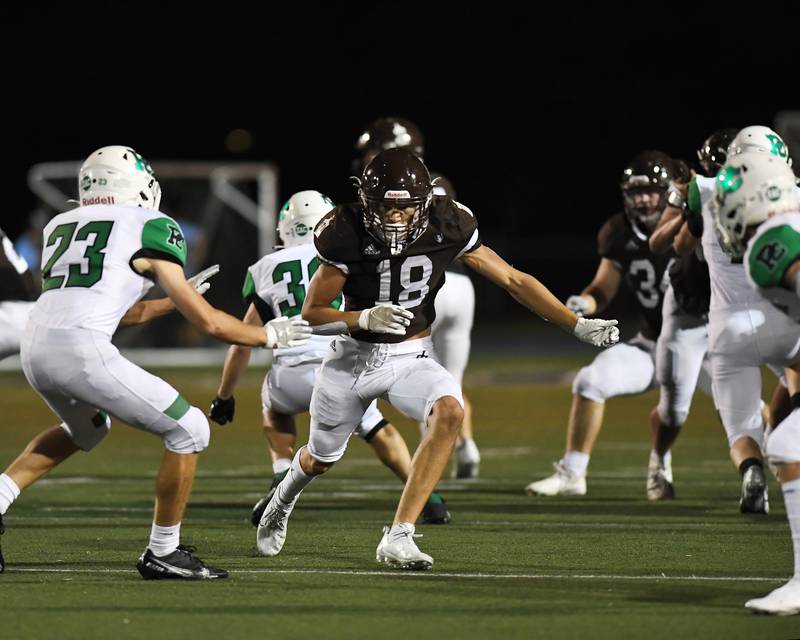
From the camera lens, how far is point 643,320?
845 cm

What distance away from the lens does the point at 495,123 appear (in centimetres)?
3338

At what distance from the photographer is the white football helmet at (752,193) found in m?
5.02

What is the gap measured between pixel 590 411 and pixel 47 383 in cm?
Result: 363

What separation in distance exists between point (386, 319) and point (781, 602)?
5.84 ft

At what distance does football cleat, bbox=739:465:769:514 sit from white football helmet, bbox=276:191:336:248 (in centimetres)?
239

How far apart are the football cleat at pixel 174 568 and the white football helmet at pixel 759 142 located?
3.01m

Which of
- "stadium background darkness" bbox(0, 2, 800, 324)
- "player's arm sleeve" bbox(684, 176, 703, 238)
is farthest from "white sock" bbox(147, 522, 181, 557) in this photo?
"stadium background darkness" bbox(0, 2, 800, 324)

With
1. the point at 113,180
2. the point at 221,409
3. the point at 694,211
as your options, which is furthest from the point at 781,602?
the point at 221,409

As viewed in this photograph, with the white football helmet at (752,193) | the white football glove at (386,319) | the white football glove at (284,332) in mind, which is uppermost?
the white football helmet at (752,193)

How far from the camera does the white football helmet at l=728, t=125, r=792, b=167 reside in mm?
6766

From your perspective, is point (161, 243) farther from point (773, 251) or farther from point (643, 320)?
point (643, 320)

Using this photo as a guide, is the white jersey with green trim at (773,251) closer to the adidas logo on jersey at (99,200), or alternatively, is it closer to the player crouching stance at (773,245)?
the player crouching stance at (773,245)

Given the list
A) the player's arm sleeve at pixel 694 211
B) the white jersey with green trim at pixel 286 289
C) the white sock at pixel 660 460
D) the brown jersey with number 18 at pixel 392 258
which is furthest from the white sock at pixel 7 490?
the white sock at pixel 660 460

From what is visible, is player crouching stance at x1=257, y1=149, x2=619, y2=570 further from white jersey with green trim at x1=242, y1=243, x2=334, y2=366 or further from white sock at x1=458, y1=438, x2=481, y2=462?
white sock at x1=458, y1=438, x2=481, y2=462
